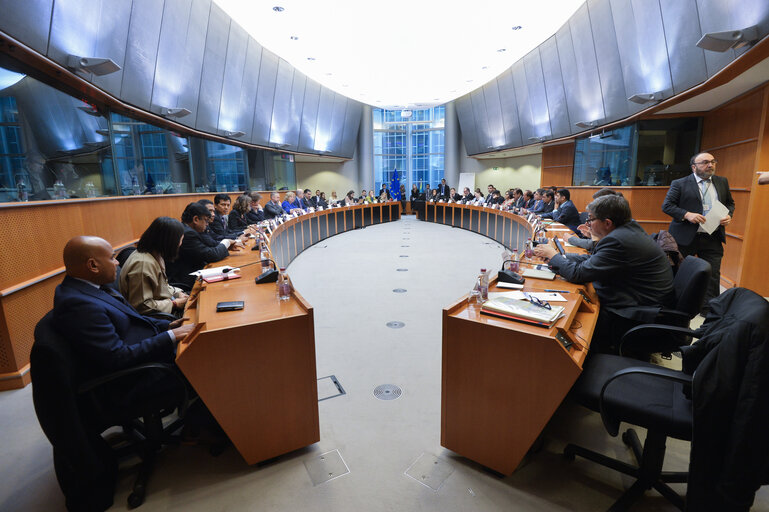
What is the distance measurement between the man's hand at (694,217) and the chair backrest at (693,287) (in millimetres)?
1642

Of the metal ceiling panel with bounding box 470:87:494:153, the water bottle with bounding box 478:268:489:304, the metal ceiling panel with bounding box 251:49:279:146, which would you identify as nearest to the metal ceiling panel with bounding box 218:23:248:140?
the metal ceiling panel with bounding box 251:49:279:146

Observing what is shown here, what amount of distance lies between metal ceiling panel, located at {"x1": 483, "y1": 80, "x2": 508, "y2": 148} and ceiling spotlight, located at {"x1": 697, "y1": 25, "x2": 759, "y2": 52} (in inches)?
353

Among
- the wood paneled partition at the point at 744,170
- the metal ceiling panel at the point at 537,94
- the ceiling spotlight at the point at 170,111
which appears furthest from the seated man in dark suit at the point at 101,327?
the metal ceiling panel at the point at 537,94

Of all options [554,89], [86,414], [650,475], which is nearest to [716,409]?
[650,475]

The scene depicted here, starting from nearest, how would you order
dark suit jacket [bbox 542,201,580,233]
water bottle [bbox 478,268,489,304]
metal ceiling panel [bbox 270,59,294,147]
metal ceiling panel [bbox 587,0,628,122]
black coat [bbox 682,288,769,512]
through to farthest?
black coat [bbox 682,288,769,512] → water bottle [bbox 478,268,489,304] → dark suit jacket [bbox 542,201,580,233] → metal ceiling panel [bbox 587,0,628,122] → metal ceiling panel [bbox 270,59,294,147]

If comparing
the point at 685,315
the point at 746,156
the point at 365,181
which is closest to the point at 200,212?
the point at 685,315

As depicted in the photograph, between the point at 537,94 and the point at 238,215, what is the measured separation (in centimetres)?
831

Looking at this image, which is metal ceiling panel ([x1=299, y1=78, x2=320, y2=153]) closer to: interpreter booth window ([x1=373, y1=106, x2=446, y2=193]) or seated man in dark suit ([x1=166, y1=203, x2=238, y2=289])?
interpreter booth window ([x1=373, y1=106, x2=446, y2=193])

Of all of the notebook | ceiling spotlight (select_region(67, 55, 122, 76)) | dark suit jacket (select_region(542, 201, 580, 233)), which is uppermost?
ceiling spotlight (select_region(67, 55, 122, 76))

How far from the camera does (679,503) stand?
1536 millimetres

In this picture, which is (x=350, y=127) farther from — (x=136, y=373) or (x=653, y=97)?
(x=136, y=373)

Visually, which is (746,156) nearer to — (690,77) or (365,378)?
(690,77)

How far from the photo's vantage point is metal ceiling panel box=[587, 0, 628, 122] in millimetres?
6371

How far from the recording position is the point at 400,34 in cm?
748
